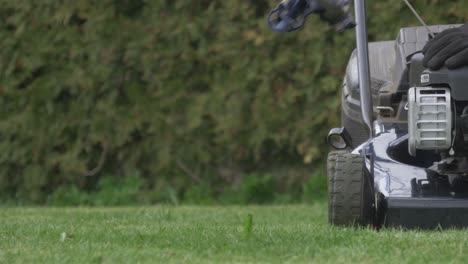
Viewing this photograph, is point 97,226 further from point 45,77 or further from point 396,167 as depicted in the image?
point 45,77

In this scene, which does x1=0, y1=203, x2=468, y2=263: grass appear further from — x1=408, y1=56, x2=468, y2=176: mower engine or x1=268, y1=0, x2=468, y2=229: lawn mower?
x1=408, y1=56, x2=468, y2=176: mower engine

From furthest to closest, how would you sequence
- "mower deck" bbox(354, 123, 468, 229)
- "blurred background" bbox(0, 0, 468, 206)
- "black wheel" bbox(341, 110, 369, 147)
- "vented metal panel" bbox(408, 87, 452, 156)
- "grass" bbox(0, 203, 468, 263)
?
"blurred background" bbox(0, 0, 468, 206) < "black wheel" bbox(341, 110, 369, 147) < "mower deck" bbox(354, 123, 468, 229) < "vented metal panel" bbox(408, 87, 452, 156) < "grass" bbox(0, 203, 468, 263)

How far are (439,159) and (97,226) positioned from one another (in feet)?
4.74

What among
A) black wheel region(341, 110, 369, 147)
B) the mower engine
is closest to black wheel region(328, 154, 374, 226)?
the mower engine

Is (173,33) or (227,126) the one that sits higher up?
(173,33)

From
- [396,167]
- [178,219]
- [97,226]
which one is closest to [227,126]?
[178,219]

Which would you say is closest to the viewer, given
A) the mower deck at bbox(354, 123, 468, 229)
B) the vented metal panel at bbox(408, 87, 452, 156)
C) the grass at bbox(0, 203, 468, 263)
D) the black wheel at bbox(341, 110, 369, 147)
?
the grass at bbox(0, 203, 468, 263)

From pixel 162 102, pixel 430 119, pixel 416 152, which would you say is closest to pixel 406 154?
pixel 416 152

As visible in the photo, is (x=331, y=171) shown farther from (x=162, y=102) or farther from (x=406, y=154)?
(x=162, y=102)

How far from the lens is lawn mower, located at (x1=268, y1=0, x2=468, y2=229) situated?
3.98 meters

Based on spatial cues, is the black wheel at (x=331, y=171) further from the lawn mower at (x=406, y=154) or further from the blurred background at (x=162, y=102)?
the blurred background at (x=162, y=102)

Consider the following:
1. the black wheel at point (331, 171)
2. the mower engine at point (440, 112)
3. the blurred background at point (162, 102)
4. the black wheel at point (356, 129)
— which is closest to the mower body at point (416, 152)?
the mower engine at point (440, 112)

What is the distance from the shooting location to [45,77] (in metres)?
8.37

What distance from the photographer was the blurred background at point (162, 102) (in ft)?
26.1
